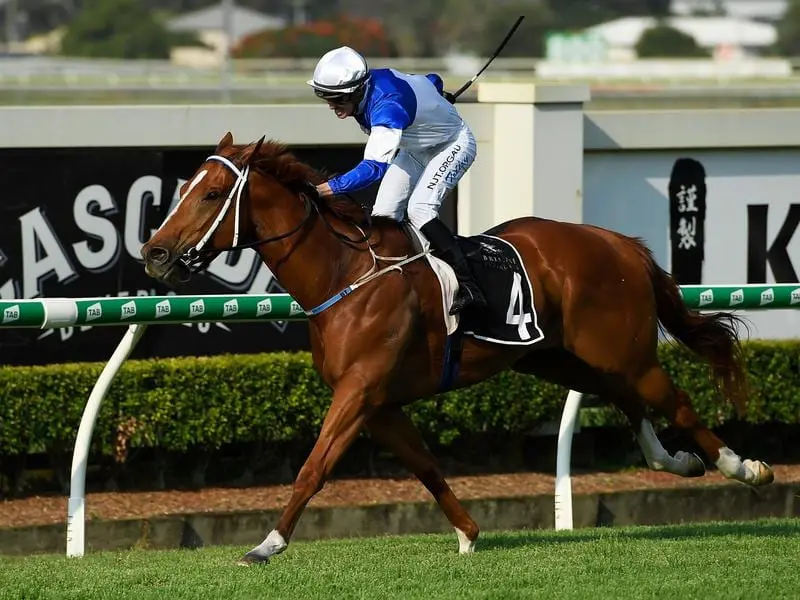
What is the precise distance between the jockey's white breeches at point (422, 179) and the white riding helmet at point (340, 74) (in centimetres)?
40

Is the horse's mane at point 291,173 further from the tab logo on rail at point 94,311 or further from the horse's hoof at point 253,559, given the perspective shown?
the horse's hoof at point 253,559

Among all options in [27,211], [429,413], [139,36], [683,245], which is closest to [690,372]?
[683,245]

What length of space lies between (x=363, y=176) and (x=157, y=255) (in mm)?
783

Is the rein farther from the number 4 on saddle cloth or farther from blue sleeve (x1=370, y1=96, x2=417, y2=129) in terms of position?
blue sleeve (x1=370, y1=96, x2=417, y2=129)

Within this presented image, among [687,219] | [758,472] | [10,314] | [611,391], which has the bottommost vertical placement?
[758,472]

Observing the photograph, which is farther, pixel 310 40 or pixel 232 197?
pixel 310 40

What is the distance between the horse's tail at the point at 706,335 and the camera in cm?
651

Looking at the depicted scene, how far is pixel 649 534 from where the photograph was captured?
616 cm

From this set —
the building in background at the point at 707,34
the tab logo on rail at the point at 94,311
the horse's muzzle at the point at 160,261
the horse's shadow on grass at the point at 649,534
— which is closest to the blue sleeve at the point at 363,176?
the horse's muzzle at the point at 160,261

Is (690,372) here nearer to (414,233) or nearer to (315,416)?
(315,416)

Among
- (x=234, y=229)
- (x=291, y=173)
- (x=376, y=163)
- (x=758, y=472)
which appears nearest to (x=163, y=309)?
(x=234, y=229)

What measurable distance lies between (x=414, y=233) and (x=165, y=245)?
104 cm

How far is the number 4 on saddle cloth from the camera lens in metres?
5.75

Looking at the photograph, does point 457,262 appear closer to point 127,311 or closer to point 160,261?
point 160,261
